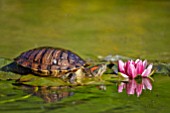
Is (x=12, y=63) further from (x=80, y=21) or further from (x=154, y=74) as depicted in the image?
(x=80, y=21)

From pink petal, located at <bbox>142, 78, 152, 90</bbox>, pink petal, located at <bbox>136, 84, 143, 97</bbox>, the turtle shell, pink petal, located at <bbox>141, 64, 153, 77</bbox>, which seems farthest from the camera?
pink petal, located at <bbox>141, 64, 153, 77</bbox>

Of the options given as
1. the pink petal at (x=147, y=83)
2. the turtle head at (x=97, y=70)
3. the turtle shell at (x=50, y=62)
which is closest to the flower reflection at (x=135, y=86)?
the pink petal at (x=147, y=83)

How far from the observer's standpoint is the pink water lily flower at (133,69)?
561 centimetres

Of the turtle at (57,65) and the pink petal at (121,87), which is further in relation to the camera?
the turtle at (57,65)

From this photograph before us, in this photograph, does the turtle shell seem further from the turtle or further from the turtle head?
the turtle head

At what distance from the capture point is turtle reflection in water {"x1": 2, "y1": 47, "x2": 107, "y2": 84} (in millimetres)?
5551

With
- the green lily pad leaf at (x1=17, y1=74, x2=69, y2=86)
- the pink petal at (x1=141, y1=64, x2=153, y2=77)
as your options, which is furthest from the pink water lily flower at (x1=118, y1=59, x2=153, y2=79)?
the green lily pad leaf at (x1=17, y1=74, x2=69, y2=86)

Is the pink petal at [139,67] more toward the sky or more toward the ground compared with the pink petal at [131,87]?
more toward the sky

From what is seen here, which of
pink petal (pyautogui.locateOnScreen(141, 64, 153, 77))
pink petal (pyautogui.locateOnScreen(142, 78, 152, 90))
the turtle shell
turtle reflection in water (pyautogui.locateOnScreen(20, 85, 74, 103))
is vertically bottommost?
turtle reflection in water (pyautogui.locateOnScreen(20, 85, 74, 103))

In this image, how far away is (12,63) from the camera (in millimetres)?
5891

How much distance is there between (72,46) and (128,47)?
0.88 metres

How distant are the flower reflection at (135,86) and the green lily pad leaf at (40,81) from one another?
0.62m

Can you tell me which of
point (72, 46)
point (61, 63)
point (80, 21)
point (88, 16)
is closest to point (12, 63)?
point (61, 63)

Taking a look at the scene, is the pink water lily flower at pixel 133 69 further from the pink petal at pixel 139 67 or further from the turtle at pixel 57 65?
the turtle at pixel 57 65
